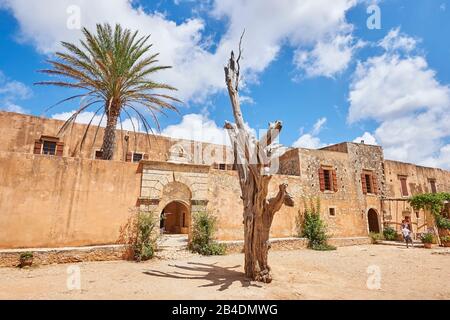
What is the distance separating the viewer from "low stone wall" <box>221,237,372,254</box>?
11.4 metres

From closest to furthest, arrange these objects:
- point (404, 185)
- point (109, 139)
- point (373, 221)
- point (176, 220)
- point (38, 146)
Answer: point (109, 139)
point (38, 146)
point (373, 221)
point (176, 220)
point (404, 185)

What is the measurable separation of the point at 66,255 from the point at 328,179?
14.0 meters

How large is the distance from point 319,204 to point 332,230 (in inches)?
77.6

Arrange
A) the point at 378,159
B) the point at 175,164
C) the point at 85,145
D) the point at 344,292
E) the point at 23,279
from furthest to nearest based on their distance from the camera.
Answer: the point at 378,159, the point at 85,145, the point at 175,164, the point at 23,279, the point at 344,292

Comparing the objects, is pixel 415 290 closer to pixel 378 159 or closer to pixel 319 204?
pixel 319 204

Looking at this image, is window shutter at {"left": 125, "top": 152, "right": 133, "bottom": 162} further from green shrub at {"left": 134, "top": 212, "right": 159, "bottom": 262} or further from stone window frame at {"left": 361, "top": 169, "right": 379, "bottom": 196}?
stone window frame at {"left": 361, "top": 169, "right": 379, "bottom": 196}

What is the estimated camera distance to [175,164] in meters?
11.2

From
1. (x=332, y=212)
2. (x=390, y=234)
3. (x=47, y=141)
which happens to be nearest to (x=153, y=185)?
(x=47, y=141)

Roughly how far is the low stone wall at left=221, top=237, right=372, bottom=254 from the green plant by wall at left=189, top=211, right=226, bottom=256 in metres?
0.65

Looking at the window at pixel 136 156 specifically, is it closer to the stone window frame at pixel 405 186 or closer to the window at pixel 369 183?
the window at pixel 369 183

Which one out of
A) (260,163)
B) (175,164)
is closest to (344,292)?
(260,163)

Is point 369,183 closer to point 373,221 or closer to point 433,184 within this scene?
point 373,221

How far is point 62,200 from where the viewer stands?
918 centimetres

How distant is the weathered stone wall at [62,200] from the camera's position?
8562 millimetres
